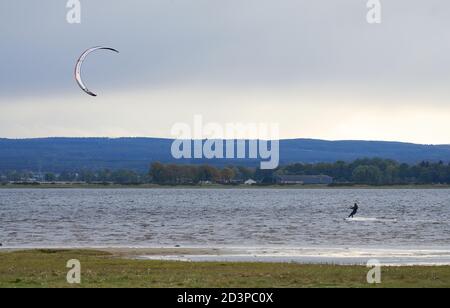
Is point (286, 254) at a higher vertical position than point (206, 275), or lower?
lower

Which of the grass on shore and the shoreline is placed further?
the shoreline

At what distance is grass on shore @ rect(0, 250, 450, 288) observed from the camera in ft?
92.9

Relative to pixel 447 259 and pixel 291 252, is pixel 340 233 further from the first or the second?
pixel 447 259

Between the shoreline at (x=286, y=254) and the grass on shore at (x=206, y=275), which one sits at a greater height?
the grass on shore at (x=206, y=275)

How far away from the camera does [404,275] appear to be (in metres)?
31.2

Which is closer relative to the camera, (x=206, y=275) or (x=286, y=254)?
(x=206, y=275)

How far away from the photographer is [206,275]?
32094 mm

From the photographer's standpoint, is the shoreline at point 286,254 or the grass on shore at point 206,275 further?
the shoreline at point 286,254

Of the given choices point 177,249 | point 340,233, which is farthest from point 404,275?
point 340,233

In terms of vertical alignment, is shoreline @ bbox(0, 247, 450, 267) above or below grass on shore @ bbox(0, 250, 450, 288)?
below

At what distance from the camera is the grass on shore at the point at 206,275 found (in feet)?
92.9
